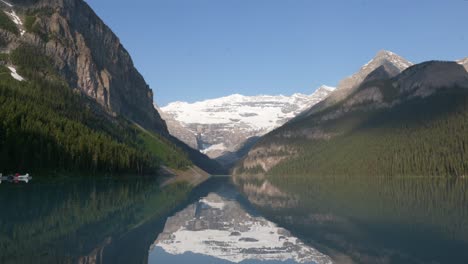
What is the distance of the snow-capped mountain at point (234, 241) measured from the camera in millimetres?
21172

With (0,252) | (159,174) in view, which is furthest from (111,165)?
(0,252)

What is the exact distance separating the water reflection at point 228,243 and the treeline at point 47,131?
68.1 m

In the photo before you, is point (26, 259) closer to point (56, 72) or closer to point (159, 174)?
point (159, 174)

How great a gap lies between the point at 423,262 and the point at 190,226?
17.3m

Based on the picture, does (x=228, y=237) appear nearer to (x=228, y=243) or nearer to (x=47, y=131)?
(x=228, y=243)

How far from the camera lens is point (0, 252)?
61.3ft

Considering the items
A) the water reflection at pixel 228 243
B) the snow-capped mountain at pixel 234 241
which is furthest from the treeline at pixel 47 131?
the water reflection at pixel 228 243

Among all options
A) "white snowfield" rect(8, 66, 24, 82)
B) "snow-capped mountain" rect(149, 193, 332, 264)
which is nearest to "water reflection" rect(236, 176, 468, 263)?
"snow-capped mountain" rect(149, 193, 332, 264)

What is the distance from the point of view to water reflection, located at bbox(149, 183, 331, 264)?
20.7 meters

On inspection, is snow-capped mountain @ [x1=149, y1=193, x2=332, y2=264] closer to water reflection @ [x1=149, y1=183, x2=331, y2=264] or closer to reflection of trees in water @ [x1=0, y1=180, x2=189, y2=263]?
water reflection @ [x1=149, y1=183, x2=331, y2=264]

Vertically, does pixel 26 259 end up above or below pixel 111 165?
below

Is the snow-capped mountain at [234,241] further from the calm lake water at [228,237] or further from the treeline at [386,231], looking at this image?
the treeline at [386,231]

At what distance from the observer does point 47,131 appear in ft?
346

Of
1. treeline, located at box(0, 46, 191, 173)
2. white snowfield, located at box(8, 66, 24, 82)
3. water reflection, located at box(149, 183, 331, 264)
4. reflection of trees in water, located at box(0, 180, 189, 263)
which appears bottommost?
water reflection, located at box(149, 183, 331, 264)
